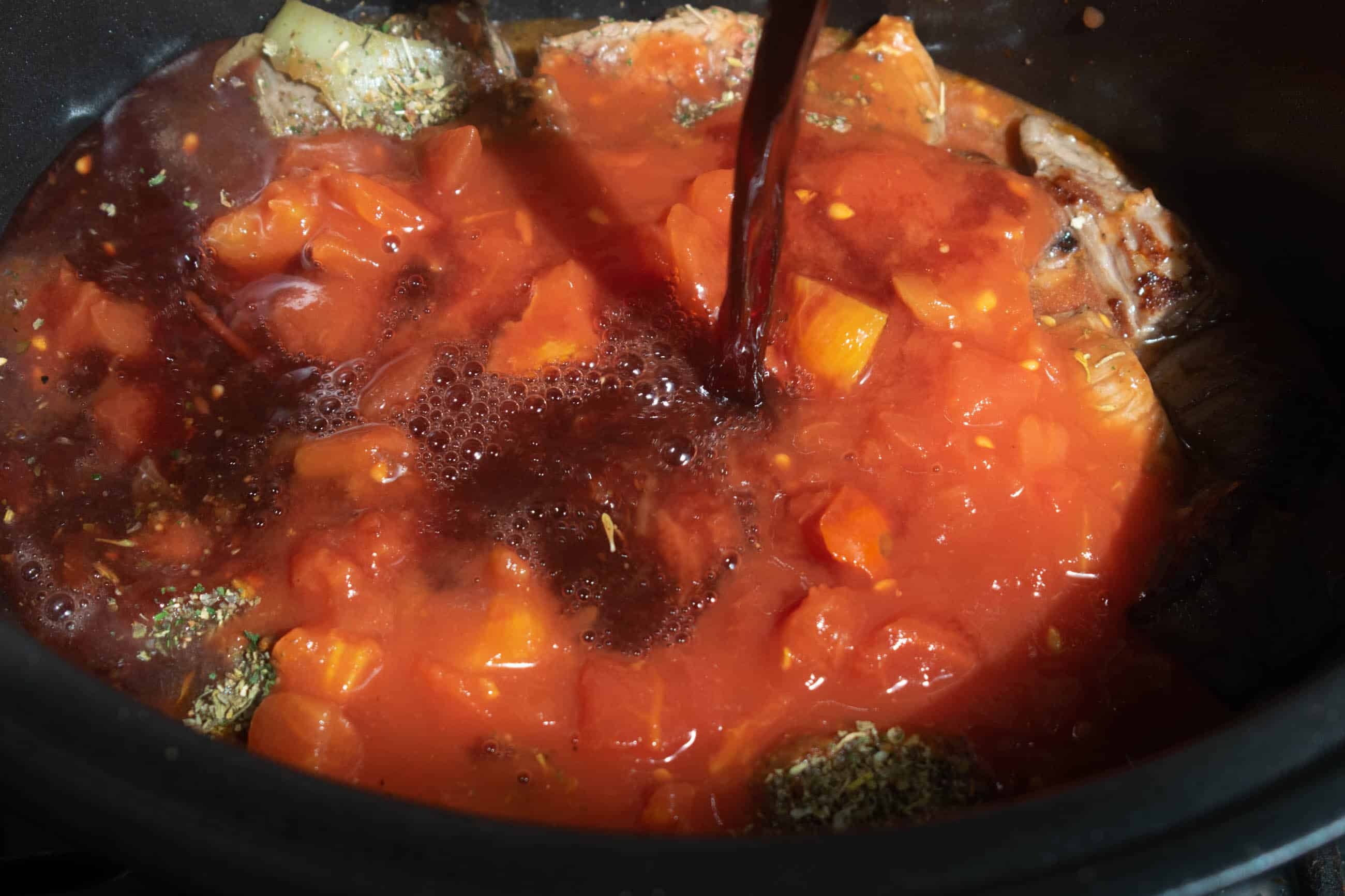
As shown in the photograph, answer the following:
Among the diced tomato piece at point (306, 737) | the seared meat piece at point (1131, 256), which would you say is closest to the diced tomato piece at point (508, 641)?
the diced tomato piece at point (306, 737)

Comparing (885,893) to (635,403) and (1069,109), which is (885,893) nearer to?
(635,403)

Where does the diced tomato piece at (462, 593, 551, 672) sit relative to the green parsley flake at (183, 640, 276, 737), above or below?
above

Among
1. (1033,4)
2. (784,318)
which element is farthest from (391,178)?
(1033,4)

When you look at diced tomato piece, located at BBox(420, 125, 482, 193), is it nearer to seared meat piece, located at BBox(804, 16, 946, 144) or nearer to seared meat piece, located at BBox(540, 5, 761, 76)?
seared meat piece, located at BBox(540, 5, 761, 76)

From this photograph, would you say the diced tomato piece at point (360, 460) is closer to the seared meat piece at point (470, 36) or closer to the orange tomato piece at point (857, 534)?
the orange tomato piece at point (857, 534)

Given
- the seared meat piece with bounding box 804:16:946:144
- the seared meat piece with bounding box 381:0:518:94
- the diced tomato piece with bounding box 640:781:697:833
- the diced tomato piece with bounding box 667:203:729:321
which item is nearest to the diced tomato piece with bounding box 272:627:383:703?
the diced tomato piece with bounding box 640:781:697:833

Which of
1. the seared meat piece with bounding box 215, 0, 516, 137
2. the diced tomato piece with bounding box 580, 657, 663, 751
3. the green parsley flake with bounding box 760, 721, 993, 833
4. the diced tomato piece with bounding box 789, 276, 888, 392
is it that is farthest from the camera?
the seared meat piece with bounding box 215, 0, 516, 137
